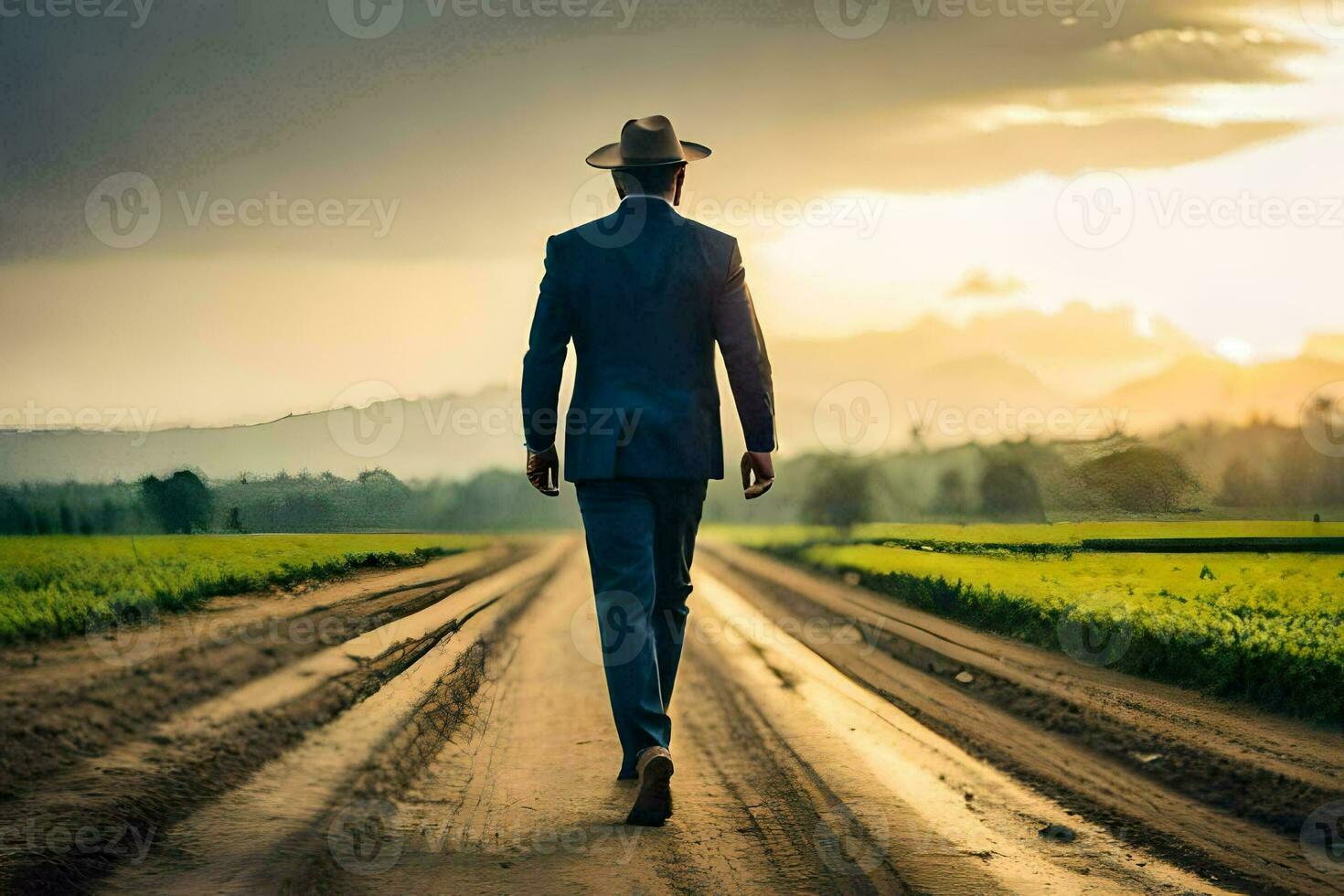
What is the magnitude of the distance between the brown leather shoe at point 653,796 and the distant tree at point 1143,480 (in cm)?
1098

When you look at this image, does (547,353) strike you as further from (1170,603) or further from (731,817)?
(1170,603)

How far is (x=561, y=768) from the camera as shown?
199 inches

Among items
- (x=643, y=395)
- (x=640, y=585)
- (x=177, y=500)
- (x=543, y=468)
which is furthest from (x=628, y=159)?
(x=177, y=500)

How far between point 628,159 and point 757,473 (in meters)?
1.56

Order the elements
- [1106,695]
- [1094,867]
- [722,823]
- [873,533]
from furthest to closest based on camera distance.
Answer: [873,533] → [1106,695] → [722,823] → [1094,867]

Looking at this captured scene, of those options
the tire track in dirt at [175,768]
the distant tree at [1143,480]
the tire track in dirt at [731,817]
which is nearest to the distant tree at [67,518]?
the tire track in dirt at [175,768]

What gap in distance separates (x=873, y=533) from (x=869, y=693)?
65.2 feet

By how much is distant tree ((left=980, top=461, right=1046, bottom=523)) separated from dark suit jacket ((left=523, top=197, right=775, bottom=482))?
12.6 metres

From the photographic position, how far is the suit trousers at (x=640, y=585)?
14.9ft

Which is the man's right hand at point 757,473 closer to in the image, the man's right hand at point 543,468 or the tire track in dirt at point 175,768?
the man's right hand at point 543,468

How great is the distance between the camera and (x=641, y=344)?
4738 millimetres

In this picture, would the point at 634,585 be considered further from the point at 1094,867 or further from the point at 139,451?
the point at 139,451

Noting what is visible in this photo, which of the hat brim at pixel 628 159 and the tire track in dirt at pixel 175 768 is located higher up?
the hat brim at pixel 628 159

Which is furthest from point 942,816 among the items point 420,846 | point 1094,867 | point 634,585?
point 420,846
